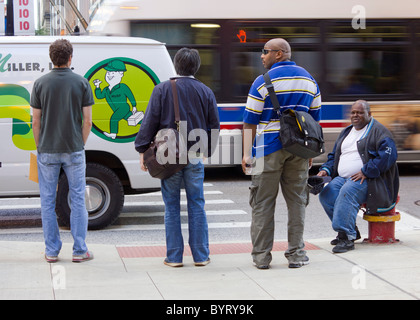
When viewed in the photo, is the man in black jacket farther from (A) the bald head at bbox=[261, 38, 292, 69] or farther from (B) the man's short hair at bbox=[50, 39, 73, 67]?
(B) the man's short hair at bbox=[50, 39, 73, 67]

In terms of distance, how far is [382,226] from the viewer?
23.5 feet

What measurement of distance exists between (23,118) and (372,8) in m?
7.46

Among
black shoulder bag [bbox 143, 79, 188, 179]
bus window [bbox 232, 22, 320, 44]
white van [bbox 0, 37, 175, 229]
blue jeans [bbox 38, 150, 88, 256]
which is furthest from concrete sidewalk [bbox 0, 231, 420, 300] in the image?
bus window [bbox 232, 22, 320, 44]

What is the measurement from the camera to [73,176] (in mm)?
6309

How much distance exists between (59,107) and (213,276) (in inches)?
77.7

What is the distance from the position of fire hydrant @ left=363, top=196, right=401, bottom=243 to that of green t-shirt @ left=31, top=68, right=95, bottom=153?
9.95ft

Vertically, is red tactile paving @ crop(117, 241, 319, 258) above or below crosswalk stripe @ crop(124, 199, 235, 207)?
above

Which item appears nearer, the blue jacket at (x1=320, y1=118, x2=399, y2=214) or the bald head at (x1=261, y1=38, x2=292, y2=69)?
the bald head at (x1=261, y1=38, x2=292, y2=69)

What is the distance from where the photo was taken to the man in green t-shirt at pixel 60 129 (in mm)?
6211

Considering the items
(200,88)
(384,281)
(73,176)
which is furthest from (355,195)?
(73,176)

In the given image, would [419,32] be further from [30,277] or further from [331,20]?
[30,277]

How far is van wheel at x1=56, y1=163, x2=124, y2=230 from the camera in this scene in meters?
8.52

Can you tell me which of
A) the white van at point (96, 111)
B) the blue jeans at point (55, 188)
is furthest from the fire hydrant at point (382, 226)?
the blue jeans at point (55, 188)

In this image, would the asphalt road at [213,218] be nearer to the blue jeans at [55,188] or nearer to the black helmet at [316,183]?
the black helmet at [316,183]
